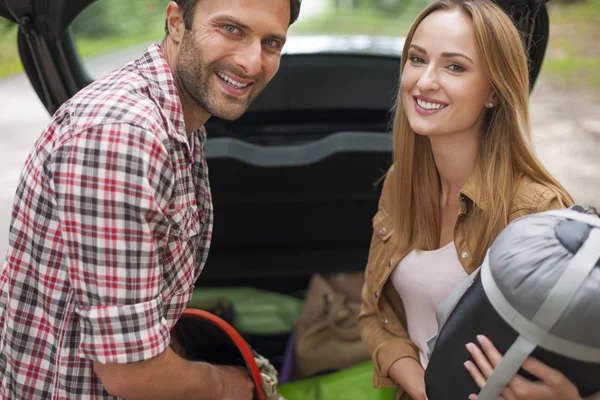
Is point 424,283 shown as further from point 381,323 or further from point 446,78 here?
point 446,78

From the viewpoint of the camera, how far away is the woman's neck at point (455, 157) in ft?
5.50

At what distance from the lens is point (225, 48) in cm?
144

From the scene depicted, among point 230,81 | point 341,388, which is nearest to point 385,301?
point 341,388

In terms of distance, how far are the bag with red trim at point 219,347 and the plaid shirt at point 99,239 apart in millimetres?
262

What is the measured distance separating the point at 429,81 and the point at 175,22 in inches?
24.8

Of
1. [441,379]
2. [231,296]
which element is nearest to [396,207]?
[441,379]

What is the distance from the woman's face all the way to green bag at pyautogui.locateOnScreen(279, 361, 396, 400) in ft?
2.64

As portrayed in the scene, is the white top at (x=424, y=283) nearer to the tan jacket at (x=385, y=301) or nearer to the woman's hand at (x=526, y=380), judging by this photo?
the tan jacket at (x=385, y=301)

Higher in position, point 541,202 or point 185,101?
point 185,101

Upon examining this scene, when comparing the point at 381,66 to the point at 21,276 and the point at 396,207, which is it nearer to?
the point at 396,207

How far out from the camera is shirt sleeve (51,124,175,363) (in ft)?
3.86

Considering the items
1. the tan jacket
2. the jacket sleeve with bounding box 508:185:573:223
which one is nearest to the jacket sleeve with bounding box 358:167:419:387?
the tan jacket

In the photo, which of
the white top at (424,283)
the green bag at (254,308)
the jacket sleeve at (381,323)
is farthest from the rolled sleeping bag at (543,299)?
the green bag at (254,308)

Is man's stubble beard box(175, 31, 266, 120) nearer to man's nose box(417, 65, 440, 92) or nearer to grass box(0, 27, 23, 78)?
man's nose box(417, 65, 440, 92)
